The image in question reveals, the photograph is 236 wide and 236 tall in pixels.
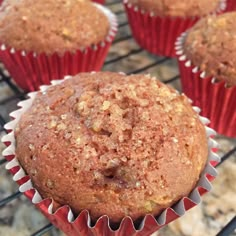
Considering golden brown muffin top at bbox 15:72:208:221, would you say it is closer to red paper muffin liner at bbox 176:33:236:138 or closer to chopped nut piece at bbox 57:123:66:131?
chopped nut piece at bbox 57:123:66:131

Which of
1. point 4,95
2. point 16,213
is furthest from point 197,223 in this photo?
point 4,95

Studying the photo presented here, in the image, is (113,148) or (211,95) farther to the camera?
(211,95)

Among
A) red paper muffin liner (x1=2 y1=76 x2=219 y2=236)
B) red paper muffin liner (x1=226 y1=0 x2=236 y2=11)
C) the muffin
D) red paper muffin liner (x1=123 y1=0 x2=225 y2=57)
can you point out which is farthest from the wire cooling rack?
red paper muffin liner (x1=226 y1=0 x2=236 y2=11)

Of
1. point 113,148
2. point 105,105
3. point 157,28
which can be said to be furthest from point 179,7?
point 113,148

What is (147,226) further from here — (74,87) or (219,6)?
(219,6)

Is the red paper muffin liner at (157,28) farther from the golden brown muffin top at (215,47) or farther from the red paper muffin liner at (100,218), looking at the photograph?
the red paper muffin liner at (100,218)

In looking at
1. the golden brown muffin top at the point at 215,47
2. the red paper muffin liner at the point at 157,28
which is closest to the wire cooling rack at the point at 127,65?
the red paper muffin liner at the point at 157,28

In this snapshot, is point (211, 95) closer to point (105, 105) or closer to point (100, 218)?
point (105, 105)
